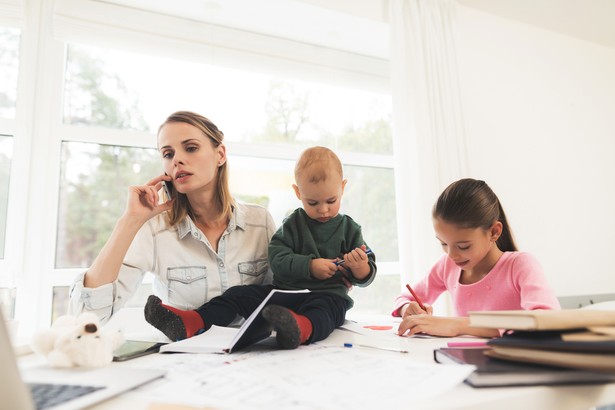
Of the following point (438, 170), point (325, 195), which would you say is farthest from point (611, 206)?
point (325, 195)

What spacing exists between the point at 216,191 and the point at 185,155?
189 millimetres

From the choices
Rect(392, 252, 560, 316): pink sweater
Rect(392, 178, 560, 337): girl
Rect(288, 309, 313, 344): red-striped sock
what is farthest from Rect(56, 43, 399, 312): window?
Rect(288, 309, 313, 344): red-striped sock

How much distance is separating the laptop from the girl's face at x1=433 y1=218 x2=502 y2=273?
0.86 m

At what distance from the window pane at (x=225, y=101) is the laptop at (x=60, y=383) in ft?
6.00

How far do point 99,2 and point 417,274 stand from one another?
2251 millimetres

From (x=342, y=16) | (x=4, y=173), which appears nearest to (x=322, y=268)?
(x=4, y=173)

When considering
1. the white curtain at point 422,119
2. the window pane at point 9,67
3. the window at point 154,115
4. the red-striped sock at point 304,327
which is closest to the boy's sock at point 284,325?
the red-striped sock at point 304,327

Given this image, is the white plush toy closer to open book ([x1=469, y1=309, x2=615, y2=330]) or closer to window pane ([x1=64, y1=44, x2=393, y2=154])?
open book ([x1=469, y1=309, x2=615, y2=330])

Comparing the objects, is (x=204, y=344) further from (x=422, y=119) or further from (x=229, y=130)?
(x=422, y=119)

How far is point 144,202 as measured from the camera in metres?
1.23

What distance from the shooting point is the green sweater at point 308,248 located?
1217 mm

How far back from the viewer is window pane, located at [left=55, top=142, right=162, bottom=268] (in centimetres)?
210

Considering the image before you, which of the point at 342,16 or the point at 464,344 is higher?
the point at 342,16

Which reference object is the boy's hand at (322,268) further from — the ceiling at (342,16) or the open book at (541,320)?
the ceiling at (342,16)
